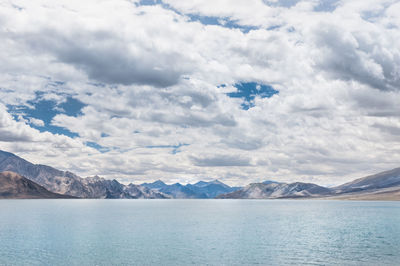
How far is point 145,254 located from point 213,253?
14.5 m

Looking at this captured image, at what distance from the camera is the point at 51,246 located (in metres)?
86.1

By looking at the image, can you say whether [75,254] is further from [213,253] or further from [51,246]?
[213,253]

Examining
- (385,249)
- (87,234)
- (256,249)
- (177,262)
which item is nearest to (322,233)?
(385,249)

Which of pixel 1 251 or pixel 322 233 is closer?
pixel 1 251

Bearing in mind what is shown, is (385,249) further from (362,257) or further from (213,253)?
(213,253)

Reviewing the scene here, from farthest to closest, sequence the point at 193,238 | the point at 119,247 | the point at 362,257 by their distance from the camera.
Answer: the point at 193,238, the point at 119,247, the point at 362,257

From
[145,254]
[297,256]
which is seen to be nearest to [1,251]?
[145,254]

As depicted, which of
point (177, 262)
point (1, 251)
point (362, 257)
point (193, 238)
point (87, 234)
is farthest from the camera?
point (87, 234)

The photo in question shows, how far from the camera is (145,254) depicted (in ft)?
250

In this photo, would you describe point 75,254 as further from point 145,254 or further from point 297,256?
point 297,256

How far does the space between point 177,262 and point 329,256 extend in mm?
31809

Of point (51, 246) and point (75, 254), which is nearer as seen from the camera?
point (75, 254)

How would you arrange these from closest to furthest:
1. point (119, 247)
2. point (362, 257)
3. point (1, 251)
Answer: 1. point (362, 257)
2. point (1, 251)
3. point (119, 247)

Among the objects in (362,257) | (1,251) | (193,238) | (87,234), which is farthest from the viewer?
(87,234)
